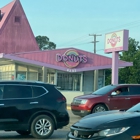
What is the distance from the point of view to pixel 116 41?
98.8 feet


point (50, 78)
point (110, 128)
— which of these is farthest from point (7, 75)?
point (110, 128)

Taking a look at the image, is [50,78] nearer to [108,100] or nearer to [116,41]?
[116,41]

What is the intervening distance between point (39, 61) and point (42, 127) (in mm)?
21876

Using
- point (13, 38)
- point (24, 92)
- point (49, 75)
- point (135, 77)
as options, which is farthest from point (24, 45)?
point (24, 92)

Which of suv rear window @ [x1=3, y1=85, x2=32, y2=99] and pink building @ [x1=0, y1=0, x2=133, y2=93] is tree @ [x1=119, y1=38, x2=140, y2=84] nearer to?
pink building @ [x1=0, y1=0, x2=133, y2=93]

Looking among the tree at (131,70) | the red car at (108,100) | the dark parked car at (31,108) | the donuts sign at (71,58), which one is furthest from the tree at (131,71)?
the dark parked car at (31,108)

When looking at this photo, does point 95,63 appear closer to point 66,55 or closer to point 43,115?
point 66,55

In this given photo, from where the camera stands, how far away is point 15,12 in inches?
1660

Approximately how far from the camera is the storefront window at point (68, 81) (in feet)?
120

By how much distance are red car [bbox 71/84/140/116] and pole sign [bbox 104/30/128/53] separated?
10.9 m

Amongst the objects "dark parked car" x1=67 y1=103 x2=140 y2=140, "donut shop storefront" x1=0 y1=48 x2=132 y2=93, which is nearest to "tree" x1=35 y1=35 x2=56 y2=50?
"donut shop storefront" x1=0 y1=48 x2=132 y2=93

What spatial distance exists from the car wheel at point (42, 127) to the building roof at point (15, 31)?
29.1 meters

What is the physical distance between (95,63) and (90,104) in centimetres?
1829

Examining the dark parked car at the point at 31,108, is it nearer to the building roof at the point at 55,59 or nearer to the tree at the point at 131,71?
the building roof at the point at 55,59
